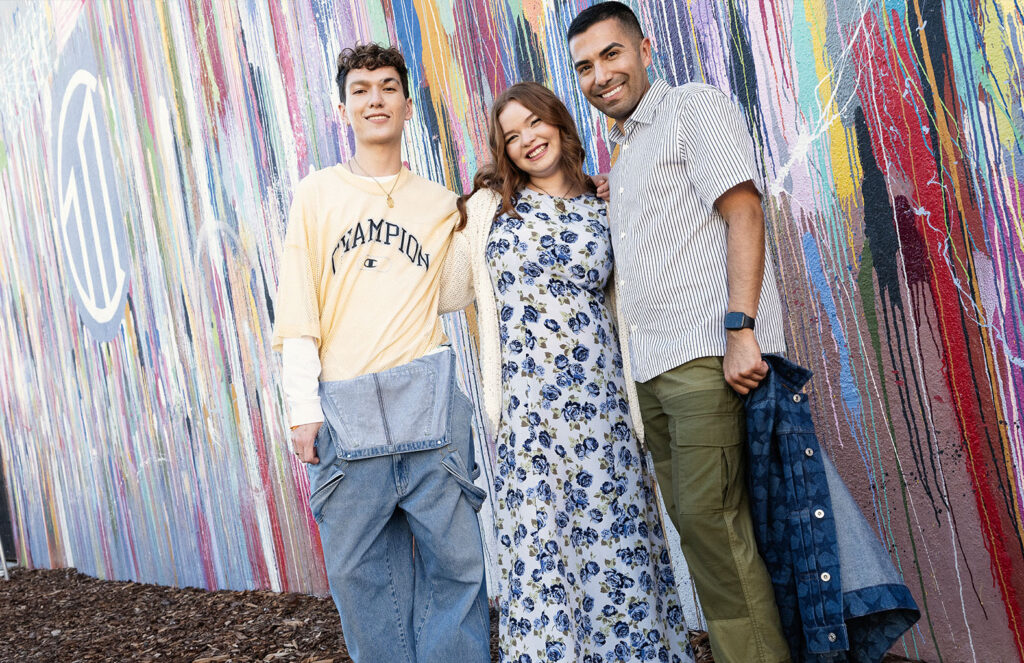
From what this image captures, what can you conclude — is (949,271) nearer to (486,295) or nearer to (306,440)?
(486,295)

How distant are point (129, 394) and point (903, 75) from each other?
537 cm

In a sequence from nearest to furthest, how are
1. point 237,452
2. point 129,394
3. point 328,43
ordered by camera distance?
point 328,43, point 237,452, point 129,394

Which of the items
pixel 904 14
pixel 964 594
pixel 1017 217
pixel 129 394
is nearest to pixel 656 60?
pixel 904 14

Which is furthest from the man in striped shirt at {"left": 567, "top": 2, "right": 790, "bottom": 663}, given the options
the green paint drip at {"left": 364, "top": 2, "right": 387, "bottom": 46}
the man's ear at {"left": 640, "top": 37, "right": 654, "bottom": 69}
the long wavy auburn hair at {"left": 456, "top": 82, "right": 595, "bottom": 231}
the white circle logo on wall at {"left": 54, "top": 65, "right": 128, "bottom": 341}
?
the white circle logo on wall at {"left": 54, "top": 65, "right": 128, "bottom": 341}

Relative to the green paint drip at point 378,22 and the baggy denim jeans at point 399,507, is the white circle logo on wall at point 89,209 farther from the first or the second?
the baggy denim jeans at point 399,507

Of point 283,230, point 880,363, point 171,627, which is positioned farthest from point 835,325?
point 171,627

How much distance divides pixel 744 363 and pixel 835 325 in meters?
0.62

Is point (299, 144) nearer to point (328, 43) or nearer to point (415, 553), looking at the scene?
point (328, 43)

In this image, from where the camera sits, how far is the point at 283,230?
4430 millimetres

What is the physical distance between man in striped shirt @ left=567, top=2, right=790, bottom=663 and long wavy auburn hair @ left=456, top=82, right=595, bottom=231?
0.29 meters

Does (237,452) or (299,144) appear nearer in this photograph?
(299,144)

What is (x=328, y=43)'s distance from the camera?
405 cm

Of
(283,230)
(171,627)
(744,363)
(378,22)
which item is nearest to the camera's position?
(744,363)

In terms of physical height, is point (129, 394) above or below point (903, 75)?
below
